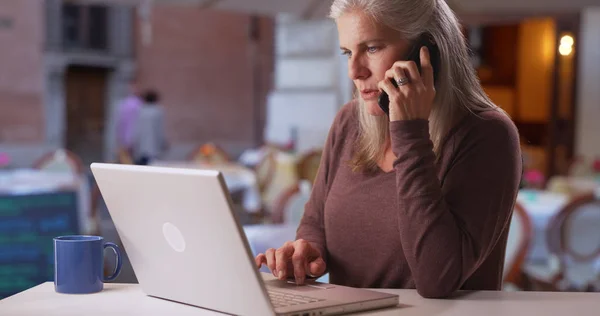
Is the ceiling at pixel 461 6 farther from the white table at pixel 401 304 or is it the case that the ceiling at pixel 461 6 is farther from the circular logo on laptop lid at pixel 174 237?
the circular logo on laptop lid at pixel 174 237

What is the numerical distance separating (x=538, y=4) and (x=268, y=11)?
2.84m

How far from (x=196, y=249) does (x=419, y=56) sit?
23.8 inches

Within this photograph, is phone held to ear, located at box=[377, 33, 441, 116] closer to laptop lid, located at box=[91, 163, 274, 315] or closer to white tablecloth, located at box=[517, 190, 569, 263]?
laptop lid, located at box=[91, 163, 274, 315]

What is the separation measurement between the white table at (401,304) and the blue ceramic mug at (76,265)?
18mm

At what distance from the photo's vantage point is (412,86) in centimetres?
152

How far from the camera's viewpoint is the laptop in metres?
1.22

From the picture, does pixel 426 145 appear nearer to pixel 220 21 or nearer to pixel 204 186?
pixel 204 186

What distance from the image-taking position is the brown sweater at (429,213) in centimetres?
149

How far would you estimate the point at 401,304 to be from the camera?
1.46 m

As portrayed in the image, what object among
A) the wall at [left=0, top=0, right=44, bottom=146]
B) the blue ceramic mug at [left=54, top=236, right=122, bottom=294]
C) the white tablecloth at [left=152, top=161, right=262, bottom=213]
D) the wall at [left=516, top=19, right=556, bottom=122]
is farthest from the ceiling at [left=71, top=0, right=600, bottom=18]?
the wall at [left=0, top=0, right=44, bottom=146]

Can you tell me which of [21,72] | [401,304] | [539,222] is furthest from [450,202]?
[21,72]

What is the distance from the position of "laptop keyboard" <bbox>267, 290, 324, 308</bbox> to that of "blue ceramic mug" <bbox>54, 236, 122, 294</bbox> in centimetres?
35

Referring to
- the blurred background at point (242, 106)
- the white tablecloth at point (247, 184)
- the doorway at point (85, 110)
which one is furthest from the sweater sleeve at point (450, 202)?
the doorway at point (85, 110)

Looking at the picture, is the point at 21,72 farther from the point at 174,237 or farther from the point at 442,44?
the point at 174,237
